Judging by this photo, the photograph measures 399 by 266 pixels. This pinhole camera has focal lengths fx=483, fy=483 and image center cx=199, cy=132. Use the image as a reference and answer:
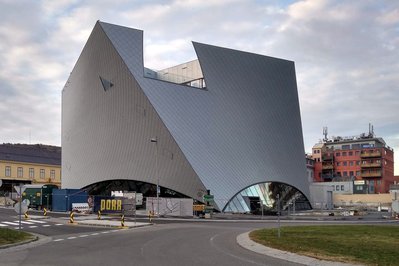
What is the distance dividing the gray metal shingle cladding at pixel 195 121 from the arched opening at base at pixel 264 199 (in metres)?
0.81

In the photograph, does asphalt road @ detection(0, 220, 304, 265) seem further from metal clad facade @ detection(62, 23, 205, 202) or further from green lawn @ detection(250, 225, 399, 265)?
metal clad facade @ detection(62, 23, 205, 202)

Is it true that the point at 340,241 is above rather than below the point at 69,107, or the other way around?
below

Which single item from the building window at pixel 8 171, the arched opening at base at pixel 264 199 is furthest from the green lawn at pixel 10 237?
the building window at pixel 8 171

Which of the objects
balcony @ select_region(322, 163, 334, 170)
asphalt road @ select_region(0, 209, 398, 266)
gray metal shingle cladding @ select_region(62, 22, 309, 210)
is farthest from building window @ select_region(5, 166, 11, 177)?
asphalt road @ select_region(0, 209, 398, 266)

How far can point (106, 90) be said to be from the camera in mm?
63875

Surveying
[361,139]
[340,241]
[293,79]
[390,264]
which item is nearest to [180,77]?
[293,79]

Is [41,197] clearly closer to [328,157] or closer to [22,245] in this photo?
[22,245]

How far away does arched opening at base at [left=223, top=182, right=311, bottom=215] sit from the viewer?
181 ft

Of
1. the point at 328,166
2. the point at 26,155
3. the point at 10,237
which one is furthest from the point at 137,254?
the point at 328,166

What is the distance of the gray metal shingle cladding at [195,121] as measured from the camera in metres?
54.9

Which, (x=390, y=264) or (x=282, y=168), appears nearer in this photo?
(x=390, y=264)

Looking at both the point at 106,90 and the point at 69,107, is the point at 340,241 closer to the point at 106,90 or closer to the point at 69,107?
the point at 106,90

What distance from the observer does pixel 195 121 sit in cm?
5684

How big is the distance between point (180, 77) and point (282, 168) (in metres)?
18.1
